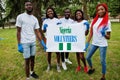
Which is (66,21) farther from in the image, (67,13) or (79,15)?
(79,15)

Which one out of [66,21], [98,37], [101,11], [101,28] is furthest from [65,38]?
[101,11]

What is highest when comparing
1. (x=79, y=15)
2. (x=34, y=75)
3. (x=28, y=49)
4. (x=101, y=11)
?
(x=101, y=11)

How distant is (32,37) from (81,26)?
1.34 m

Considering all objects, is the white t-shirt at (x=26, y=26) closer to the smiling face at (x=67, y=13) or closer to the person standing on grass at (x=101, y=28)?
the smiling face at (x=67, y=13)

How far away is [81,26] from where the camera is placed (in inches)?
265

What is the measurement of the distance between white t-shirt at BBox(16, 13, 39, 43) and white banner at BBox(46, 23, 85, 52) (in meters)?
0.66

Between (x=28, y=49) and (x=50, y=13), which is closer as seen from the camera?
(x=28, y=49)

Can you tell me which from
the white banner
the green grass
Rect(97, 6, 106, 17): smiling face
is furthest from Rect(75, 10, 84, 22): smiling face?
the green grass

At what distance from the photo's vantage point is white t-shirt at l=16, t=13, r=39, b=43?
6176mm

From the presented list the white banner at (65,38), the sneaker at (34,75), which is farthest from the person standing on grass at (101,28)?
the sneaker at (34,75)

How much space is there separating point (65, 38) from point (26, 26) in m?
1.20

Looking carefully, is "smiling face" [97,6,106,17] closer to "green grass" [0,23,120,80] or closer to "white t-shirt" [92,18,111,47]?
"white t-shirt" [92,18,111,47]

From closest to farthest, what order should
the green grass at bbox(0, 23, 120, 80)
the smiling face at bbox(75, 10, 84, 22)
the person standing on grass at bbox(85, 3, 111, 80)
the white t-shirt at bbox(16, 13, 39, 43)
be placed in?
the person standing on grass at bbox(85, 3, 111, 80) → the white t-shirt at bbox(16, 13, 39, 43) → the smiling face at bbox(75, 10, 84, 22) → the green grass at bbox(0, 23, 120, 80)

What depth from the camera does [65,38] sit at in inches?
270
